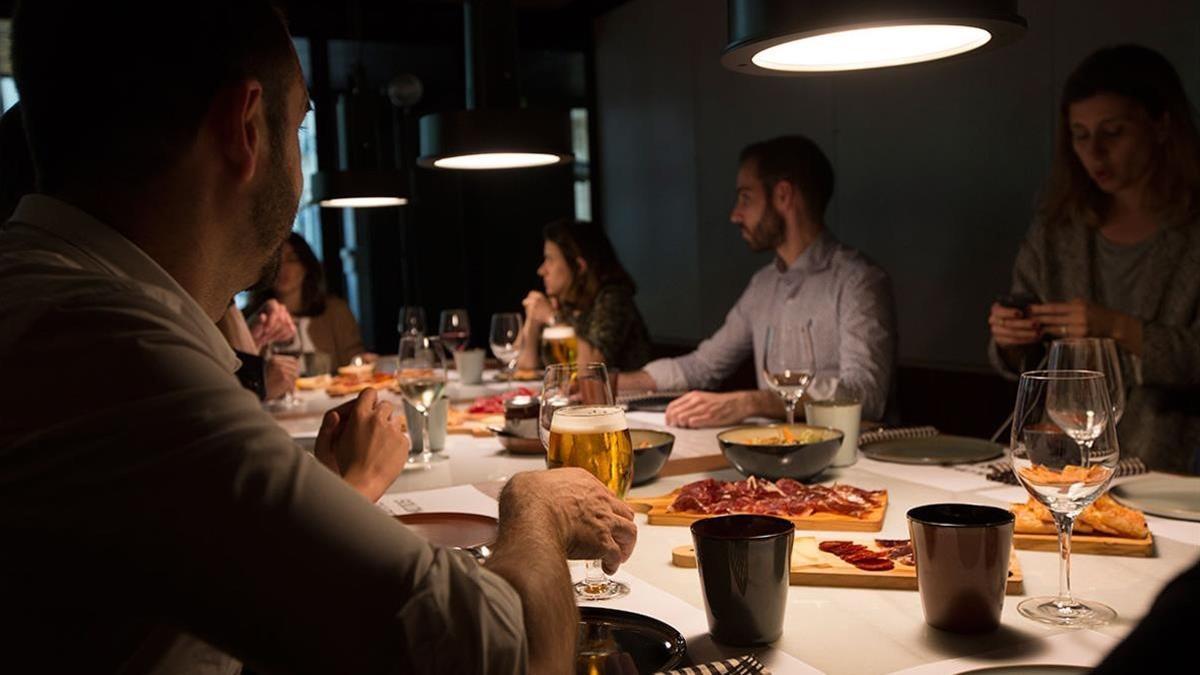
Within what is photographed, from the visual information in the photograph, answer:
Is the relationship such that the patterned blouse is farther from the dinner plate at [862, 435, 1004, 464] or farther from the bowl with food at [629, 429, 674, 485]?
the bowl with food at [629, 429, 674, 485]

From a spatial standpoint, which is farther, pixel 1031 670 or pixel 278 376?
pixel 278 376

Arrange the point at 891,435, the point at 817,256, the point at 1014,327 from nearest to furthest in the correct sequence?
the point at 891,435 < the point at 1014,327 < the point at 817,256

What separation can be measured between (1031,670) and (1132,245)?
237 centimetres

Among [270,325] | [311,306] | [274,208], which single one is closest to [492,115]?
[270,325]

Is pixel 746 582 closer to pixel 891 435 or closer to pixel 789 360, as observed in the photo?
pixel 789 360

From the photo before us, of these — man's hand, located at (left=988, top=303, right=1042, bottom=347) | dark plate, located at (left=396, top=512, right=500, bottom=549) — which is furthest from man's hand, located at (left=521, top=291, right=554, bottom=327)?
dark plate, located at (left=396, top=512, right=500, bottom=549)

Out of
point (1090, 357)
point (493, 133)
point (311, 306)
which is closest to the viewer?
point (1090, 357)

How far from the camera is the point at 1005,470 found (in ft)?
6.11

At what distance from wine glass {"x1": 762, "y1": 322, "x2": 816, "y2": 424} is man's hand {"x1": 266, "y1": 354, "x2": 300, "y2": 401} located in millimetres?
1747

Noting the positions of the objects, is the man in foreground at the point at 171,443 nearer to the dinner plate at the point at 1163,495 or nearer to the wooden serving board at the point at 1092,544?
the wooden serving board at the point at 1092,544

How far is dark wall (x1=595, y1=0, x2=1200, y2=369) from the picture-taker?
4.12 m

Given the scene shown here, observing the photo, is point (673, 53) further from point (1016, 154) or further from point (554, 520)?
point (554, 520)

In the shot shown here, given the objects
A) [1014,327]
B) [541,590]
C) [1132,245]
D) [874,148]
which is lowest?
[541,590]

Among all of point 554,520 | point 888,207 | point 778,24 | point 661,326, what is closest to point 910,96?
point 888,207
